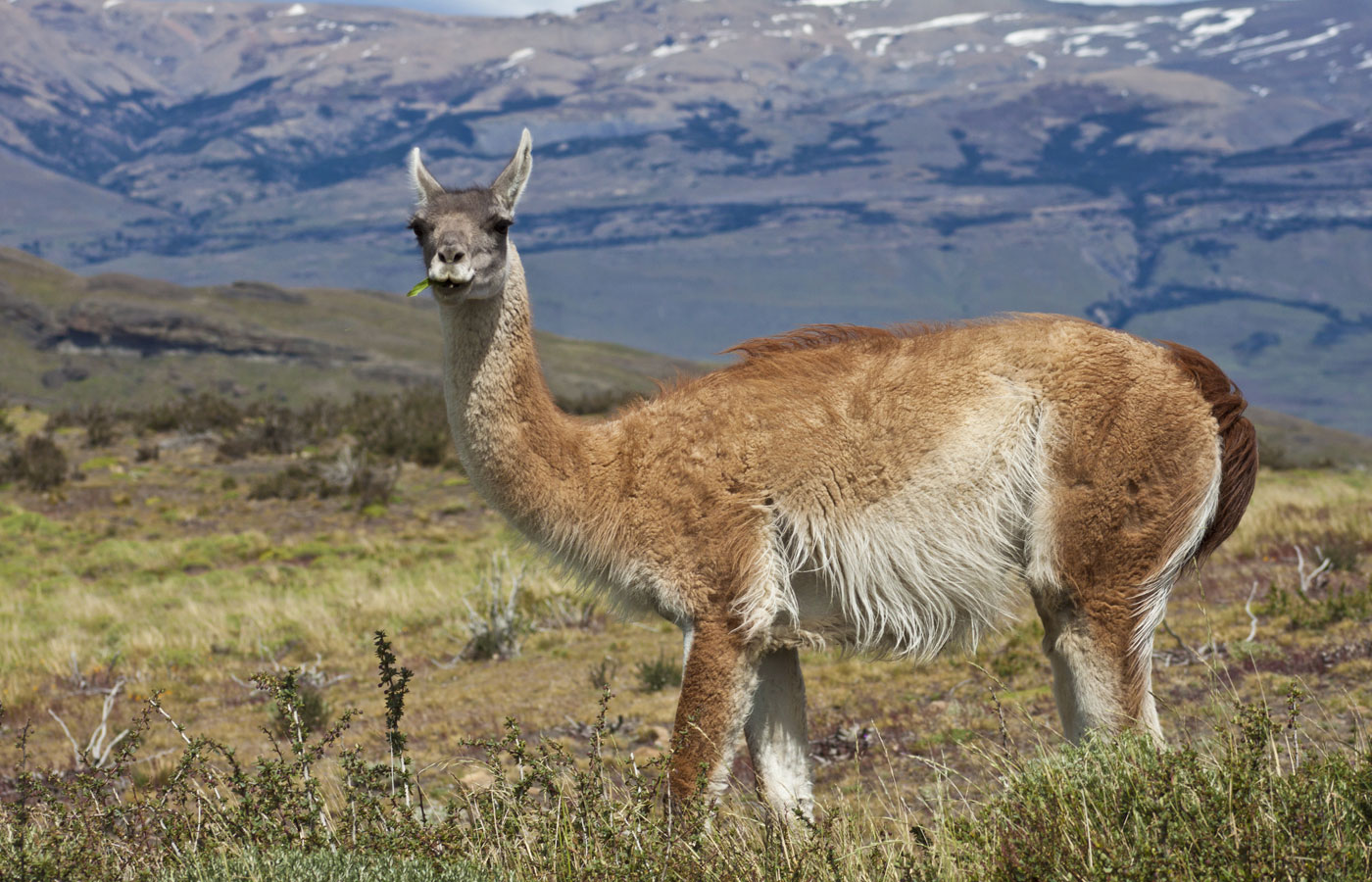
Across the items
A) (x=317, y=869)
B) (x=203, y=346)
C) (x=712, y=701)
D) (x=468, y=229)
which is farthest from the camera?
(x=203, y=346)

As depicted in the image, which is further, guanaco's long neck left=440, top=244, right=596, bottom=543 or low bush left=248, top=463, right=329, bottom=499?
low bush left=248, top=463, right=329, bottom=499

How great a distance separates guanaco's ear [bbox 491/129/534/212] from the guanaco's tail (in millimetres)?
2769

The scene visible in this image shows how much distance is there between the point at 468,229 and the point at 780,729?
7.63ft

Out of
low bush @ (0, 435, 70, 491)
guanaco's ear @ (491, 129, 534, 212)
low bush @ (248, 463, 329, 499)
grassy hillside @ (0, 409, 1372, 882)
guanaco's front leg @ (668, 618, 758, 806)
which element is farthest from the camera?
low bush @ (0, 435, 70, 491)

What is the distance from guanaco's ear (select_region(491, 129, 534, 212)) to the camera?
4.83 meters

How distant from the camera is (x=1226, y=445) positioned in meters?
4.60

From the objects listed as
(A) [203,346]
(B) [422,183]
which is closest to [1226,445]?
(B) [422,183]

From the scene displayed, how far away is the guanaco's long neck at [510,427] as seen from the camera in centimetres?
468

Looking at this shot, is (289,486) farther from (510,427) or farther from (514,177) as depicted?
(510,427)

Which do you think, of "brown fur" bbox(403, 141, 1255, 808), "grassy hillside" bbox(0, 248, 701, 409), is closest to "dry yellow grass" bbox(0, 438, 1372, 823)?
"brown fur" bbox(403, 141, 1255, 808)

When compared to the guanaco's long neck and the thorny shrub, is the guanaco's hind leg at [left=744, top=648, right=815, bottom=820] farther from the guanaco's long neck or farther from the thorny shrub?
the guanaco's long neck

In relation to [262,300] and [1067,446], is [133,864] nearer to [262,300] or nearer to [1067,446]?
[1067,446]

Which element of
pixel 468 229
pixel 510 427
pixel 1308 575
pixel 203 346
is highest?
pixel 468 229

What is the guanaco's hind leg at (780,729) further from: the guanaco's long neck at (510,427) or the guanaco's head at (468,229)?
the guanaco's head at (468,229)
